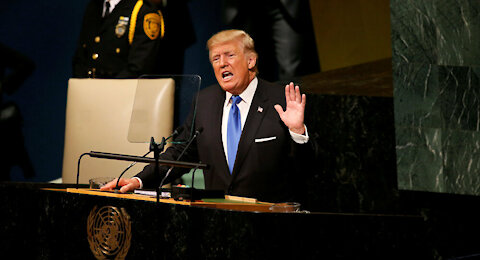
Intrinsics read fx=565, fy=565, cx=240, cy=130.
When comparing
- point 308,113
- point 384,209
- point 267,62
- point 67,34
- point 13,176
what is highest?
point 67,34

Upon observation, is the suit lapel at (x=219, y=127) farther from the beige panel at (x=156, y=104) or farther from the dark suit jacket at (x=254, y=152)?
the beige panel at (x=156, y=104)

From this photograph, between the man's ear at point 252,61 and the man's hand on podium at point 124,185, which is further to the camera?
the man's ear at point 252,61

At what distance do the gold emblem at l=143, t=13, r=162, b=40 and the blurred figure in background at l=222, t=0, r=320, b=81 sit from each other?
0.41 metres

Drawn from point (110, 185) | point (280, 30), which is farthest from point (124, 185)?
point (280, 30)

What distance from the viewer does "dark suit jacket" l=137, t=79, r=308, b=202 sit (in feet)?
7.70

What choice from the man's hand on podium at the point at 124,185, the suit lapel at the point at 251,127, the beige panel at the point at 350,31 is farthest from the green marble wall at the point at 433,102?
the man's hand on podium at the point at 124,185

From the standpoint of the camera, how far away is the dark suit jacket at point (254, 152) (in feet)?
7.70

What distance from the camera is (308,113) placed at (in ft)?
10.5

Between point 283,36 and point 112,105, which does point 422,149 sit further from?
point 112,105

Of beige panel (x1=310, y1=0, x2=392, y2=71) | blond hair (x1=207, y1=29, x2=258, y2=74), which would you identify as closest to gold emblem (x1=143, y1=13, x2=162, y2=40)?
blond hair (x1=207, y1=29, x2=258, y2=74)

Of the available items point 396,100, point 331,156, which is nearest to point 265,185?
point 331,156

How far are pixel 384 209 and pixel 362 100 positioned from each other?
25.0 inches

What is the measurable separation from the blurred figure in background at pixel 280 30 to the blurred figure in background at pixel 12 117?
134cm

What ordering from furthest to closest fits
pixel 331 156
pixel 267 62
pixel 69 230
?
1. pixel 267 62
2. pixel 331 156
3. pixel 69 230
